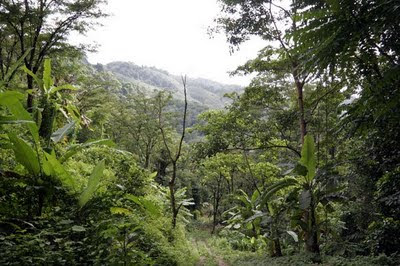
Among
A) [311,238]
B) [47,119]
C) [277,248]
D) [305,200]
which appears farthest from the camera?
[277,248]

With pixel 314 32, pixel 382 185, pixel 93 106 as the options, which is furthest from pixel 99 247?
pixel 93 106

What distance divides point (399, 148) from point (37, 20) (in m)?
9.57

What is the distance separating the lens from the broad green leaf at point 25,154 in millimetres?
3809

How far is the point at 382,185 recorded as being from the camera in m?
4.30

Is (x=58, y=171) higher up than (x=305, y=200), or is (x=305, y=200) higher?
(x=58, y=171)

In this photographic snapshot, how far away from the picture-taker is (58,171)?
4004mm

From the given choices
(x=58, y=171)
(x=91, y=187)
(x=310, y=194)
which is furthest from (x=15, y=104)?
(x=310, y=194)

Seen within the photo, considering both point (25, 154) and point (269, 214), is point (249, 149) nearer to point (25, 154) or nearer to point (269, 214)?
point (269, 214)

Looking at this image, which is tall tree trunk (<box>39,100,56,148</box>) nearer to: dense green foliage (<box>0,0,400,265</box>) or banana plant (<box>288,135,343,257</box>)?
dense green foliage (<box>0,0,400,265</box>)

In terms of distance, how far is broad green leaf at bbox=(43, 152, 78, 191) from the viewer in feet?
12.9

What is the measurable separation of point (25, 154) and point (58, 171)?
0.45 m

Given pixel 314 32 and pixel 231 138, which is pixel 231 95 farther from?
pixel 314 32

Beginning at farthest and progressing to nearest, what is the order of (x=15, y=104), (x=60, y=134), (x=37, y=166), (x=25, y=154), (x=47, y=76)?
(x=47, y=76), (x=60, y=134), (x=37, y=166), (x=25, y=154), (x=15, y=104)

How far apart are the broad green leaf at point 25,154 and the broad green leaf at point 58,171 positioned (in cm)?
14
